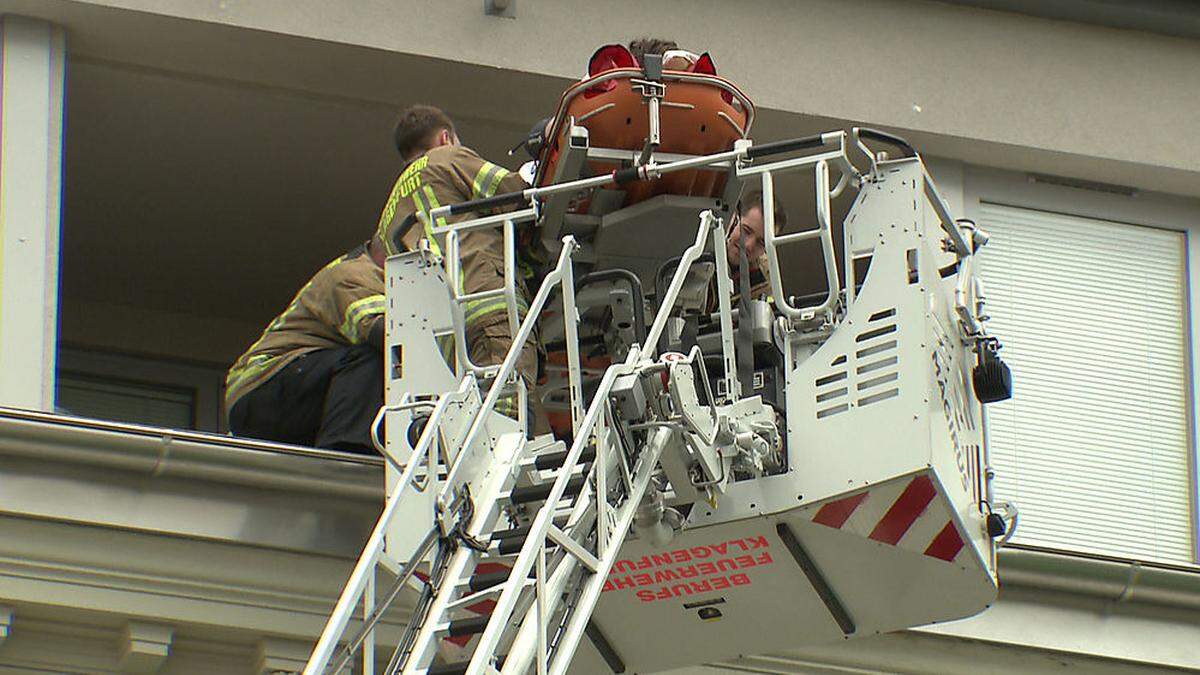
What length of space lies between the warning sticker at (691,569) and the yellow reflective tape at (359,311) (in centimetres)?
220

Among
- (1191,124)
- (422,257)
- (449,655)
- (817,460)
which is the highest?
(1191,124)

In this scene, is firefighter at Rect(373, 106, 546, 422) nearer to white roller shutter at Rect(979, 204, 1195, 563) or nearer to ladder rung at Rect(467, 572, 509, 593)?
ladder rung at Rect(467, 572, 509, 593)

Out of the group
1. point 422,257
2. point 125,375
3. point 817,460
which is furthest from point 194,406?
point 817,460

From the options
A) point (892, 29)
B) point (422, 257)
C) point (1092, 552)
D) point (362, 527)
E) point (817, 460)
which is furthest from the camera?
point (892, 29)

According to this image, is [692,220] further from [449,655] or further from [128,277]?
[128,277]

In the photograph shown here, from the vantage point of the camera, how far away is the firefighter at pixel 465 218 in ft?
37.9

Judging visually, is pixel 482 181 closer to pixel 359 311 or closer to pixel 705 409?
pixel 359 311

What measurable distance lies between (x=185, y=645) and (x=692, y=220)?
3.07 metres

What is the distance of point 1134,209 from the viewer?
15.5 meters

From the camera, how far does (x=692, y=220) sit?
1112cm

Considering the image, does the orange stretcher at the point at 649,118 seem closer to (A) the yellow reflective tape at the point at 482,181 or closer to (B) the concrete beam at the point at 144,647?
(A) the yellow reflective tape at the point at 482,181

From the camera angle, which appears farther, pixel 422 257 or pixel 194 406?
pixel 194 406

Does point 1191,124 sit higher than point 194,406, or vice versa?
point 1191,124

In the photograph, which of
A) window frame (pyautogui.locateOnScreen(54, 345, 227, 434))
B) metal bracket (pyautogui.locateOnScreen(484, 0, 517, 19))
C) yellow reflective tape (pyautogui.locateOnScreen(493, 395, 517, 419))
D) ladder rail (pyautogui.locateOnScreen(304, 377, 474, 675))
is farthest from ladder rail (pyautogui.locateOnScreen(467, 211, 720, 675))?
window frame (pyautogui.locateOnScreen(54, 345, 227, 434))
